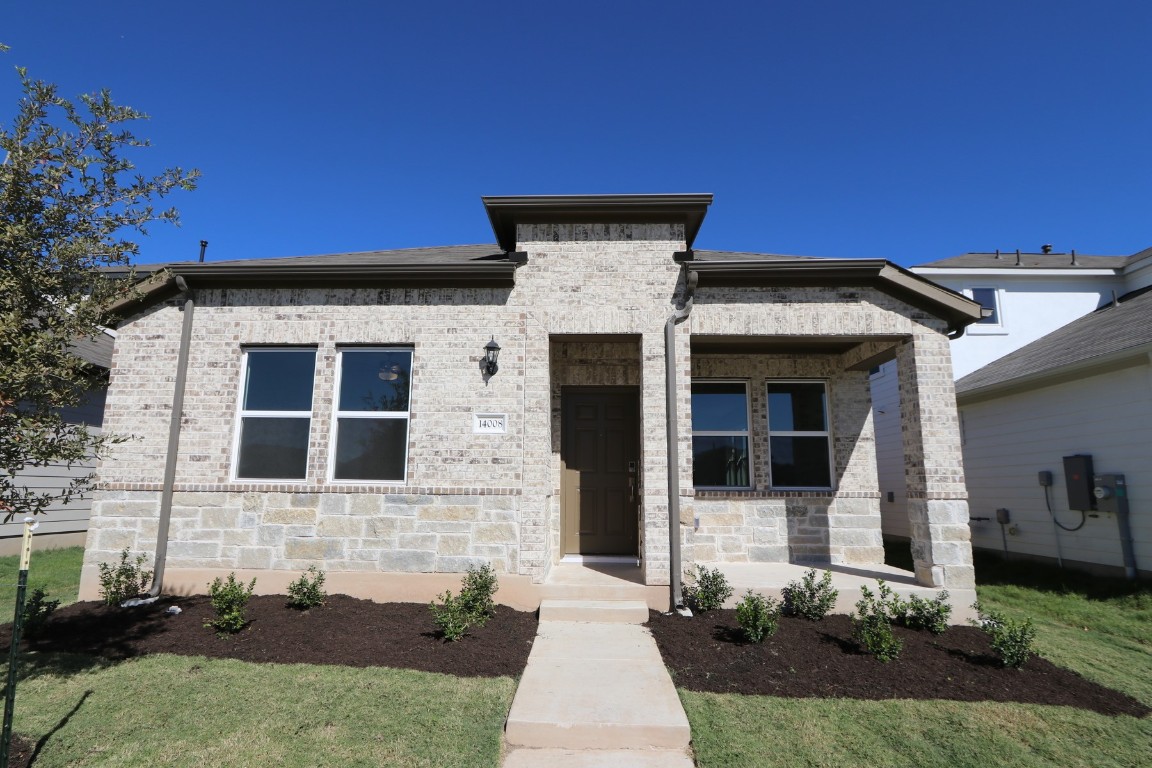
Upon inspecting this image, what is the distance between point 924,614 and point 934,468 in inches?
67.2

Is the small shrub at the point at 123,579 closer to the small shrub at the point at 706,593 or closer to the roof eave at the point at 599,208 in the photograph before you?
the roof eave at the point at 599,208

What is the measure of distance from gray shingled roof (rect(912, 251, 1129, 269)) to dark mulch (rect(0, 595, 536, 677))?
1418 cm

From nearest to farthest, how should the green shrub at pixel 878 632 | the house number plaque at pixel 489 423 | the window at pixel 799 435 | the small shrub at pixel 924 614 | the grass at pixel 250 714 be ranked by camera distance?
the grass at pixel 250 714 < the green shrub at pixel 878 632 < the small shrub at pixel 924 614 < the house number plaque at pixel 489 423 < the window at pixel 799 435

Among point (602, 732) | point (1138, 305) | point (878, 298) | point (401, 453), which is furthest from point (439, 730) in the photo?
point (1138, 305)

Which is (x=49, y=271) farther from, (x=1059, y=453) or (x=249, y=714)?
(x=1059, y=453)

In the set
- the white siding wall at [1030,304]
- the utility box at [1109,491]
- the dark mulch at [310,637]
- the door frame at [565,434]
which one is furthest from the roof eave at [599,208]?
the white siding wall at [1030,304]

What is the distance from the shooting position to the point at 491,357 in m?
6.73

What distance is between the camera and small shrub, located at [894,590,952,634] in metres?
5.70

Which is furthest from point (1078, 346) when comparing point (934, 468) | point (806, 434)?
point (934, 468)

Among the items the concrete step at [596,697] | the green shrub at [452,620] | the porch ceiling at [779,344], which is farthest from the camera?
the porch ceiling at [779,344]

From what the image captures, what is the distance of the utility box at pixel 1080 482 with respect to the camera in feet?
27.9

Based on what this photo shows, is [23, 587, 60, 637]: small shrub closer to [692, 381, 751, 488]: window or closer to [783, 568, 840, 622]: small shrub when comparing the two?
[783, 568, 840, 622]: small shrub

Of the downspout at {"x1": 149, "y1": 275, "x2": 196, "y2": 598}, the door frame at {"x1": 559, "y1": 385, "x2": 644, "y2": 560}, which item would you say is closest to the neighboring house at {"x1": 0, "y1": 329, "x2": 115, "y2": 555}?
the downspout at {"x1": 149, "y1": 275, "x2": 196, "y2": 598}

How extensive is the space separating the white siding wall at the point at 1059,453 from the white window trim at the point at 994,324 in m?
3.12
